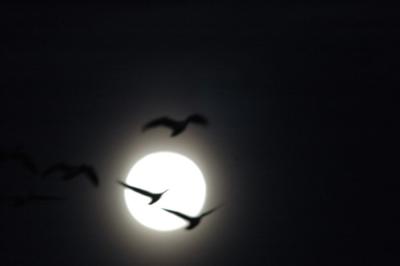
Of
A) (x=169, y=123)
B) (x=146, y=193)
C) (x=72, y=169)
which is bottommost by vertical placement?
(x=146, y=193)

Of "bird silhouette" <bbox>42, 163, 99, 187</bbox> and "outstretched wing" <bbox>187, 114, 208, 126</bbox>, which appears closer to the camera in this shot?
"outstretched wing" <bbox>187, 114, 208, 126</bbox>

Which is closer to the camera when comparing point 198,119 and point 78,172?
point 198,119

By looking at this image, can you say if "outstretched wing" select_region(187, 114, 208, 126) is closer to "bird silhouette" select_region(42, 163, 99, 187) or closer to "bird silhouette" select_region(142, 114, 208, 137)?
"bird silhouette" select_region(142, 114, 208, 137)

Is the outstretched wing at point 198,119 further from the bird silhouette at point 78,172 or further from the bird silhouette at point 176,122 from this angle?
the bird silhouette at point 78,172

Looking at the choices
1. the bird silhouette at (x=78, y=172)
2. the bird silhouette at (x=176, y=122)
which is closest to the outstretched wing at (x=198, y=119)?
the bird silhouette at (x=176, y=122)

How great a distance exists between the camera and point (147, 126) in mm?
28031

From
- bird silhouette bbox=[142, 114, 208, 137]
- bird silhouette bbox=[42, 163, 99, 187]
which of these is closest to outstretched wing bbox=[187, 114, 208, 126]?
bird silhouette bbox=[142, 114, 208, 137]

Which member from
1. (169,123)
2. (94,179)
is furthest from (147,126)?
(94,179)

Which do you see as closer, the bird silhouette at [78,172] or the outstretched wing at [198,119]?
the outstretched wing at [198,119]

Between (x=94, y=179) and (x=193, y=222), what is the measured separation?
4110 mm

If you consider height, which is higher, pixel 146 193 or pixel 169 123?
pixel 169 123

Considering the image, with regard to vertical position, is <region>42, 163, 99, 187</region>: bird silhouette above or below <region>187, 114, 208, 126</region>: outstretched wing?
above

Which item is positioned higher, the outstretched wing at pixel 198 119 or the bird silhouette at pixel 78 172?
the bird silhouette at pixel 78 172

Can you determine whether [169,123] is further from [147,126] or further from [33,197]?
[33,197]
